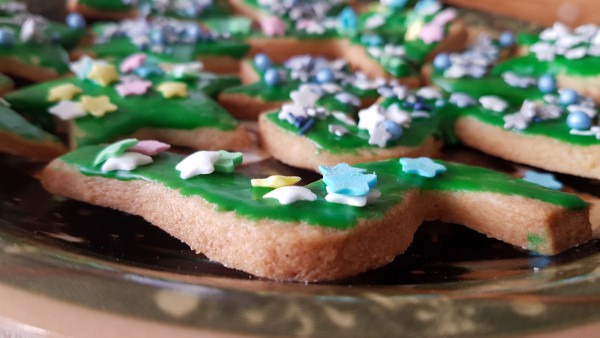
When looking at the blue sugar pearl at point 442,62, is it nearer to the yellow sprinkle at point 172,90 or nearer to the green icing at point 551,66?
the green icing at point 551,66

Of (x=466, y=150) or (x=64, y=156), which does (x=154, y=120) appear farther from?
(x=466, y=150)

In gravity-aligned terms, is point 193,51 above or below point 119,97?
above

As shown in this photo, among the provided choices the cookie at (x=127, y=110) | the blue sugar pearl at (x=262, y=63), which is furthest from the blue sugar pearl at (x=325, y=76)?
the cookie at (x=127, y=110)

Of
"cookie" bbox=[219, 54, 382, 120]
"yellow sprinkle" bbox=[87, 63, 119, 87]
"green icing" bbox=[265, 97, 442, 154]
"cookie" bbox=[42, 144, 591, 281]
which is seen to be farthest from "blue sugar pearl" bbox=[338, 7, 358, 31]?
"cookie" bbox=[42, 144, 591, 281]

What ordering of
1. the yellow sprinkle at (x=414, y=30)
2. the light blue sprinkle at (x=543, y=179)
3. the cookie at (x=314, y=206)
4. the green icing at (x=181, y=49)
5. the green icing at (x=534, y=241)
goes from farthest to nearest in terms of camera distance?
the yellow sprinkle at (x=414, y=30) < the green icing at (x=181, y=49) < the light blue sprinkle at (x=543, y=179) < the green icing at (x=534, y=241) < the cookie at (x=314, y=206)

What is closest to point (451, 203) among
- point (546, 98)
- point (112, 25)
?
point (546, 98)
